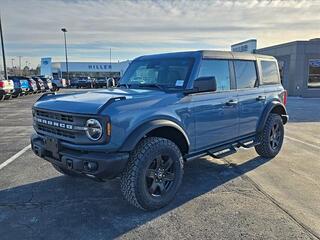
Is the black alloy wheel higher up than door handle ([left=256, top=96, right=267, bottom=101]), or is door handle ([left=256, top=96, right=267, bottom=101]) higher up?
door handle ([left=256, top=96, right=267, bottom=101])

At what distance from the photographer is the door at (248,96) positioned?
5.54 meters

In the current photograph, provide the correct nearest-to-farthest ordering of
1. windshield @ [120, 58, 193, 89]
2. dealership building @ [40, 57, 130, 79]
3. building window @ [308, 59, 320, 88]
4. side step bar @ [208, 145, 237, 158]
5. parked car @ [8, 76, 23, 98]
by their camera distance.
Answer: windshield @ [120, 58, 193, 89], side step bar @ [208, 145, 237, 158], building window @ [308, 59, 320, 88], parked car @ [8, 76, 23, 98], dealership building @ [40, 57, 130, 79]

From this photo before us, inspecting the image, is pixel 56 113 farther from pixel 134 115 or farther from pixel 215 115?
pixel 215 115

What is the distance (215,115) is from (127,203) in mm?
1857

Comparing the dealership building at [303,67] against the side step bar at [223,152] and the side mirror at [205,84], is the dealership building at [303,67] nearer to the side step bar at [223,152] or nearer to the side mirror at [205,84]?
the side step bar at [223,152]

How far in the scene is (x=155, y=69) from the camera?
5.20 meters

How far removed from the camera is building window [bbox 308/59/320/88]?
22391 millimetres

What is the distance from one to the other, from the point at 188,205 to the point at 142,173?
2.76ft

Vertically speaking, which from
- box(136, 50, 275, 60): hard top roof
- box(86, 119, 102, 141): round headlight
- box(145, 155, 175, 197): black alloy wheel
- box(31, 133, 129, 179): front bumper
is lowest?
box(145, 155, 175, 197): black alloy wheel

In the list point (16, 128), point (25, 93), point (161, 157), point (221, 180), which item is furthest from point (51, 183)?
point (25, 93)

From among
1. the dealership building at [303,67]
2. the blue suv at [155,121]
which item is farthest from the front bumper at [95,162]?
the dealership building at [303,67]

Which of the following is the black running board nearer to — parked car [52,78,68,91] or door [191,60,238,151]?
door [191,60,238,151]

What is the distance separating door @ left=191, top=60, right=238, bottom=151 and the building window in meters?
19.7

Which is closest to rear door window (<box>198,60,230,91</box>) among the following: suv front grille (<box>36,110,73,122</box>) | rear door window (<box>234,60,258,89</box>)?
rear door window (<box>234,60,258,89</box>)
